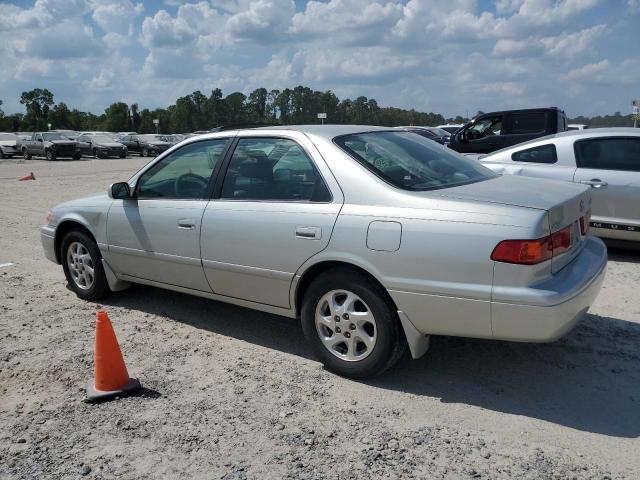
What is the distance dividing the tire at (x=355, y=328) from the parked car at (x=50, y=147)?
107ft

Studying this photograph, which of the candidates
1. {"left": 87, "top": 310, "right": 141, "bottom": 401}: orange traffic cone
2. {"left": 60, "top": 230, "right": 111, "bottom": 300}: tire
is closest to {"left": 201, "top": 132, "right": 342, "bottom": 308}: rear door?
{"left": 87, "top": 310, "right": 141, "bottom": 401}: orange traffic cone

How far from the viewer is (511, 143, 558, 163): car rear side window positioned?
293 inches

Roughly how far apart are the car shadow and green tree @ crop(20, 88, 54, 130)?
87386 mm

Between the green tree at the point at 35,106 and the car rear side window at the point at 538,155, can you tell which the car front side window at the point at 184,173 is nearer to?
the car rear side window at the point at 538,155

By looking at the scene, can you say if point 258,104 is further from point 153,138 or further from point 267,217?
point 267,217

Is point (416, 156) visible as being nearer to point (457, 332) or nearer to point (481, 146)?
point (457, 332)

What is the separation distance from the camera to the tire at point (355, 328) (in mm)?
3625

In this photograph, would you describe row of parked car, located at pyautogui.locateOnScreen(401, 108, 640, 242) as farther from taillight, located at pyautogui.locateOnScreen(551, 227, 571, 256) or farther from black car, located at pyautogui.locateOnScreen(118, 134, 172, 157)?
black car, located at pyautogui.locateOnScreen(118, 134, 172, 157)

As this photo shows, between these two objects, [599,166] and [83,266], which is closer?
[83,266]

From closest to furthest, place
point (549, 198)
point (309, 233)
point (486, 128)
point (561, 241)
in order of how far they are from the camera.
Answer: point (561, 241) → point (549, 198) → point (309, 233) → point (486, 128)

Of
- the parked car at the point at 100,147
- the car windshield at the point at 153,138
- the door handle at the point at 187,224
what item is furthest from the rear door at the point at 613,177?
the car windshield at the point at 153,138

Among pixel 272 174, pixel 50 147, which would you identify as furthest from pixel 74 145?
pixel 272 174

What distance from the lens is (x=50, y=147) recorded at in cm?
3266

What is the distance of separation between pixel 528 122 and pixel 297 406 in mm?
11919
